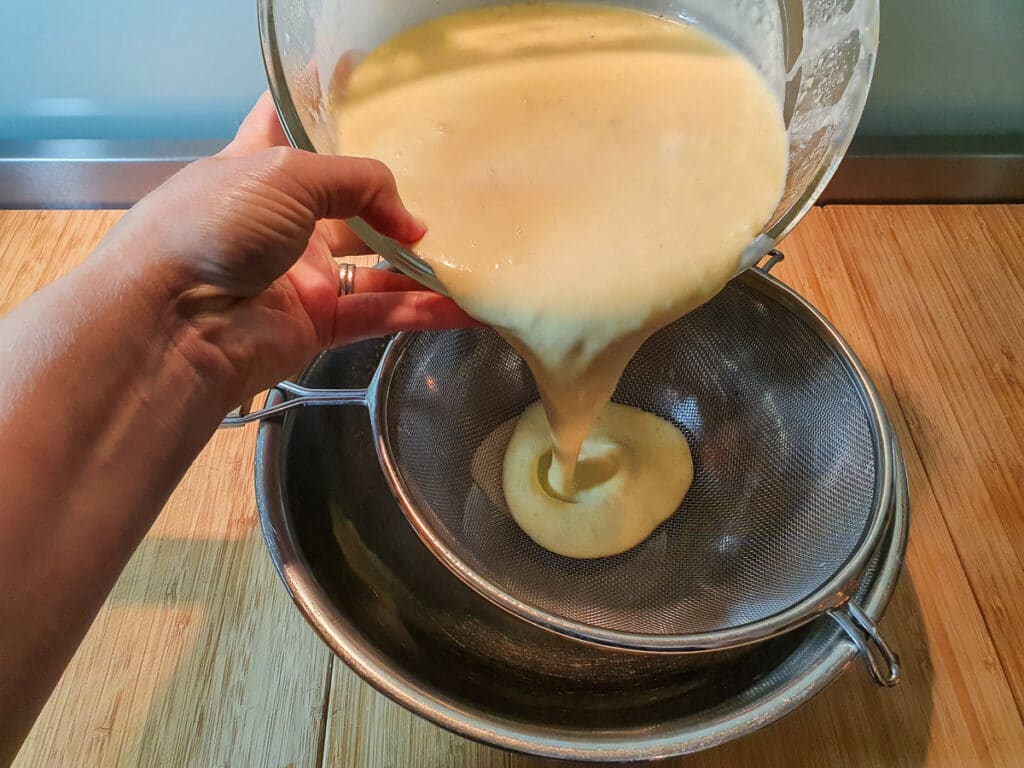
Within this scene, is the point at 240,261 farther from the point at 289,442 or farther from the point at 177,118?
the point at 177,118

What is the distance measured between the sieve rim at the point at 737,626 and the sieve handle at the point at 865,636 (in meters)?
0.01

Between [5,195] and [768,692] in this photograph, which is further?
[5,195]

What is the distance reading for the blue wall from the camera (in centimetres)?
122

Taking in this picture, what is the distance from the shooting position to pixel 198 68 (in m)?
1.30

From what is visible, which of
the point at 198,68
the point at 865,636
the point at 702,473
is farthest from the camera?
the point at 198,68

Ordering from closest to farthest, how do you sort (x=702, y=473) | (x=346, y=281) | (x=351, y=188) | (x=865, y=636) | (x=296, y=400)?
(x=351, y=188) → (x=865, y=636) → (x=296, y=400) → (x=346, y=281) → (x=702, y=473)

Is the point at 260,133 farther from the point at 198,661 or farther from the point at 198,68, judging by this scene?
the point at 198,661

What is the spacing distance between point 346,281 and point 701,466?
0.57 meters

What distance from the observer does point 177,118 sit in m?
1.39

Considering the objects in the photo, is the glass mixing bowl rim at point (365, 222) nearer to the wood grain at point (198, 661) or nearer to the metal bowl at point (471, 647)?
the metal bowl at point (471, 647)

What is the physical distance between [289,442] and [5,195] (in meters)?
0.92

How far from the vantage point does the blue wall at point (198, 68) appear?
1221 millimetres

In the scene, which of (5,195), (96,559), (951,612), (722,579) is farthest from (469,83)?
(5,195)

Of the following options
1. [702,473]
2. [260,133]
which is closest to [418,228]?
[260,133]
